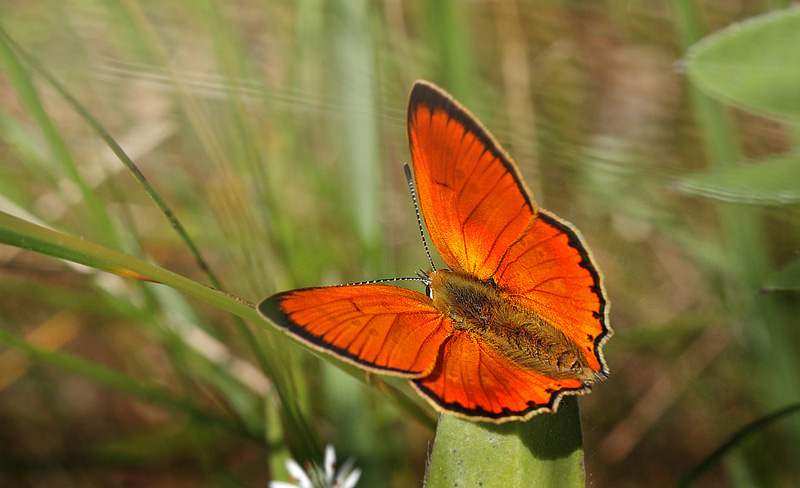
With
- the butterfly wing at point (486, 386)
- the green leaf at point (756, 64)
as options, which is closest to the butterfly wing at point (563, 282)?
the butterfly wing at point (486, 386)

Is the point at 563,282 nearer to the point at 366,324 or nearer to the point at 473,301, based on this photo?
the point at 473,301

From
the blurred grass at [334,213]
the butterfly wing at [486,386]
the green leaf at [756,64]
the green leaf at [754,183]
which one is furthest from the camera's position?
the blurred grass at [334,213]

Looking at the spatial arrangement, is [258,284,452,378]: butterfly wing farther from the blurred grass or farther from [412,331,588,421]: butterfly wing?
the blurred grass

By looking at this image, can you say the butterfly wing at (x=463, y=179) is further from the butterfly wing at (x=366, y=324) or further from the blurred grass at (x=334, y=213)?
the blurred grass at (x=334, y=213)

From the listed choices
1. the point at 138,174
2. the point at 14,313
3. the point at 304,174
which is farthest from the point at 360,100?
the point at 14,313

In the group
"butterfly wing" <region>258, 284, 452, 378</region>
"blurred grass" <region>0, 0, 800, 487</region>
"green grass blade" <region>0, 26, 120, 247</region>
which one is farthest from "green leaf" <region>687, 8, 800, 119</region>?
"green grass blade" <region>0, 26, 120, 247</region>

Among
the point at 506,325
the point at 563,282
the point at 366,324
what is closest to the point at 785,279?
the point at 563,282
